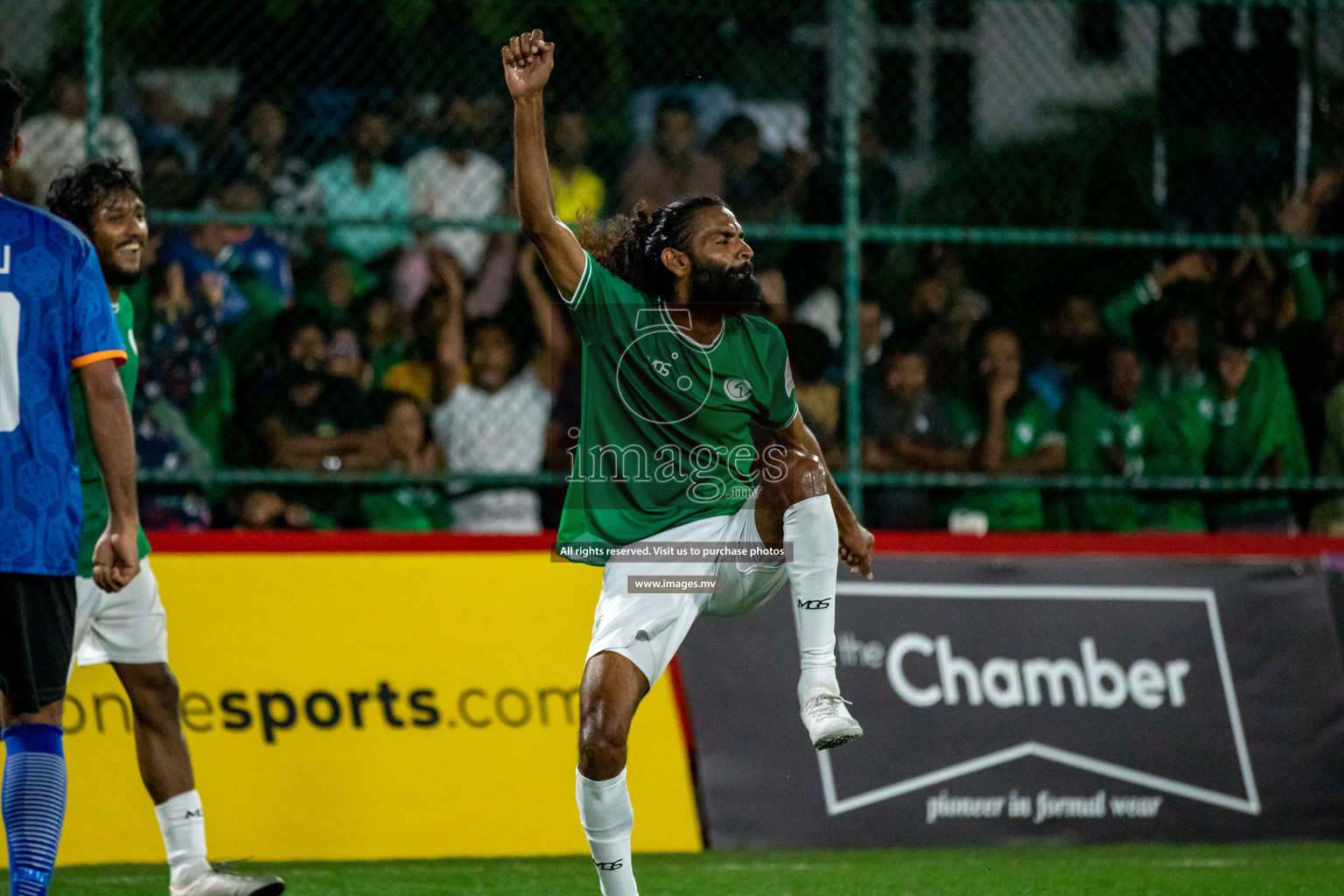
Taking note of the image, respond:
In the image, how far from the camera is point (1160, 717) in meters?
6.50

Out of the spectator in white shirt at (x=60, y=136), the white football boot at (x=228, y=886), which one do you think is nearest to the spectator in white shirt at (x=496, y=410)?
the spectator in white shirt at (x=60, y=136)

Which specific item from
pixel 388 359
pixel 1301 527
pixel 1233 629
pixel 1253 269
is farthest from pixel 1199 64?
Result: pixel 388 359

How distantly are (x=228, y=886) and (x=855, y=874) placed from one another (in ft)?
7.07

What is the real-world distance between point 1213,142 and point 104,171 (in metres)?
5.49

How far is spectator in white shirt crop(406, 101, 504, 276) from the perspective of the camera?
25.2ft

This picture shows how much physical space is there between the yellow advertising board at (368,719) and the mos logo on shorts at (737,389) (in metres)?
2.10

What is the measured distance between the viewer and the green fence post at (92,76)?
20.7ft

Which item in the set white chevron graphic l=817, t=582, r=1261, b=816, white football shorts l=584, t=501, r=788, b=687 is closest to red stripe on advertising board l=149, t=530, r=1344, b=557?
white chevron graphic l=817, t=582, r=1261, b=816

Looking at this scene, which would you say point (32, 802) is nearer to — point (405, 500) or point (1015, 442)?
point (405, 500)

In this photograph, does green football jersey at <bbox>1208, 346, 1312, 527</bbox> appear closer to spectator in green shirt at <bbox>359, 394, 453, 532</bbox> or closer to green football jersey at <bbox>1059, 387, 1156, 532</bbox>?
green football jersey at <bbox>1059, 387, 1156, 532</bbox>

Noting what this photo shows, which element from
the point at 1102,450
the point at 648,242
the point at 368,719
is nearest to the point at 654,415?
the point at 648,242

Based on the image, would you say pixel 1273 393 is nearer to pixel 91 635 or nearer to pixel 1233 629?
pixel 1233 629

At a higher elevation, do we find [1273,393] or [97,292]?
[97,292]

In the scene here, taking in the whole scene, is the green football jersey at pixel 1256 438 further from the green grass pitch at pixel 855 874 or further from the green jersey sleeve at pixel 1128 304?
the green grass pitch at pixel 855 874
